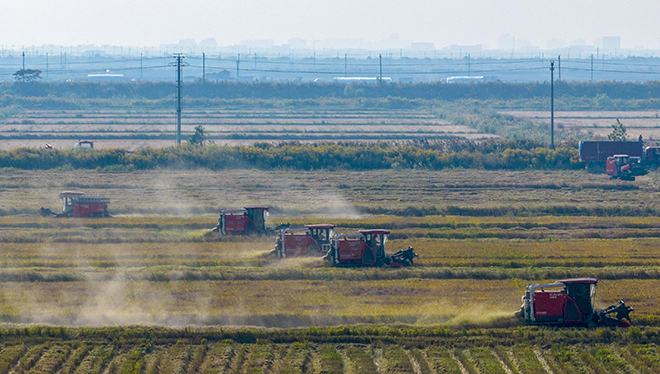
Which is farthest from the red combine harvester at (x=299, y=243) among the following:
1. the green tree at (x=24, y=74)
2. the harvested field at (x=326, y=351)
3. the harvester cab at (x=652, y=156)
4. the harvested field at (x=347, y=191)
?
the green tree at (x=24, y=74)

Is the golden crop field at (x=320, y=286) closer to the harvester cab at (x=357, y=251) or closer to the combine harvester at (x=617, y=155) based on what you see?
the harvester cab at (x=357, y=251)

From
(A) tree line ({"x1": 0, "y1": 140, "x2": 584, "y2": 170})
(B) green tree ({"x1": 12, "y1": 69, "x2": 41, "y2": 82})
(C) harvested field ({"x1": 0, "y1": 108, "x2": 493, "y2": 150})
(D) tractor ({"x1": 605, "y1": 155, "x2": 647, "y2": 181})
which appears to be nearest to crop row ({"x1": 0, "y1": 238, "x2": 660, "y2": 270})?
(D) tractor ({"x1": 605, "y1": 155, "x2": 647, "y2": 181})

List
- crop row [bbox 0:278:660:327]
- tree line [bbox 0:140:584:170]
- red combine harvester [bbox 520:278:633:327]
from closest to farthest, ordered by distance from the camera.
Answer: red combine harvester [bbox 520:278:633:327], crop row [bbox 0:278:660:327], tree line [bbox 0:140:584:170]

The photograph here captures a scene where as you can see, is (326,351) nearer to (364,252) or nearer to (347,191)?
(364,252)

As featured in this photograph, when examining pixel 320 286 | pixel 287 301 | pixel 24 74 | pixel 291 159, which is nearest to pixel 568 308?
pixel 320 286

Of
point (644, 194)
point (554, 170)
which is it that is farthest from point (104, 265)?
point (554, 170)

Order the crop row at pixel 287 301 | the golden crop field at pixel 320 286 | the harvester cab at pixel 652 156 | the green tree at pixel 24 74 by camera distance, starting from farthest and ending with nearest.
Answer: the green tree at pixel 24 74 < the harvester cab at pixel 652 156 < the crop row at pixel 287 301 < the golden crop field at pixel 320 286

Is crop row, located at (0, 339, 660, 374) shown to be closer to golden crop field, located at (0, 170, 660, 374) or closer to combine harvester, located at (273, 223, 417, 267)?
golden crop field, located at (0, 170, 660, 374)

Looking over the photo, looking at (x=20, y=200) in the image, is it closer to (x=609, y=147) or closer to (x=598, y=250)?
(x=598, y=250)
